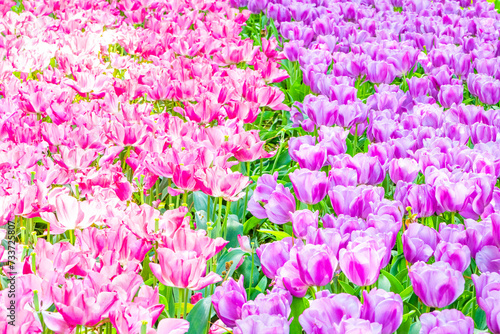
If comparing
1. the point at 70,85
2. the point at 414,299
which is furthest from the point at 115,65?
the point at 414,299

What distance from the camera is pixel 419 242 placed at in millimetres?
1653

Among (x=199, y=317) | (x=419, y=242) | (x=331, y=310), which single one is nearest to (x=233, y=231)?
(x=199, y=317)

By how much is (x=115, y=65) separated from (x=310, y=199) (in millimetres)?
2050

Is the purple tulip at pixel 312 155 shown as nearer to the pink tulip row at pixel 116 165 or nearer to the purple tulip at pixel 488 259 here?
the pink tulip row at pixel 116 165

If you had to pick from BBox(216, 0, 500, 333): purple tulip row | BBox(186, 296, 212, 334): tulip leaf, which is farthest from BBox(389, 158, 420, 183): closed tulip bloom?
BBox(186, 296, 212, 334): tulip leaf

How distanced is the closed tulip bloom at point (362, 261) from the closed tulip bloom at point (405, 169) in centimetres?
75

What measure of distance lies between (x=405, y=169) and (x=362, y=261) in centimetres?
80

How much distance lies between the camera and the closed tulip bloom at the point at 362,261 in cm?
147

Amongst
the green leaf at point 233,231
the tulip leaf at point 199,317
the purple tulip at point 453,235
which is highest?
the purple tulip at point 453,235

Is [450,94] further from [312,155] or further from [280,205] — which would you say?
[280,205]

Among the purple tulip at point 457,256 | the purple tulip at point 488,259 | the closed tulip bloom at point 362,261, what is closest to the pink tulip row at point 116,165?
the closed tulip bloom at point 362,261

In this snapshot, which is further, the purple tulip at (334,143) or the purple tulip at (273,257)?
the purple tulip at (334,143)

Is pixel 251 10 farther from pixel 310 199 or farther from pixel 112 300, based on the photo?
pixel 112 300

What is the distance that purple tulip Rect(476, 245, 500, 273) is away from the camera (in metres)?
1.62
